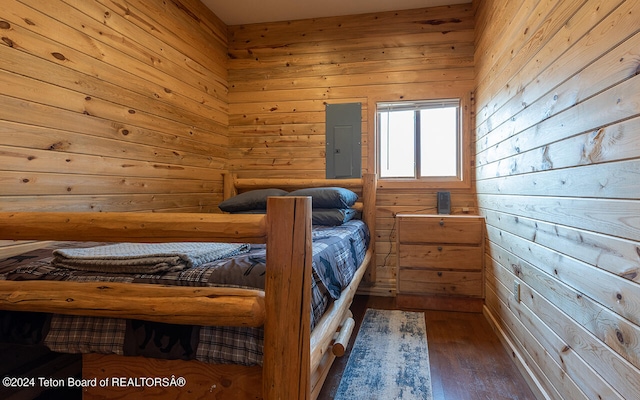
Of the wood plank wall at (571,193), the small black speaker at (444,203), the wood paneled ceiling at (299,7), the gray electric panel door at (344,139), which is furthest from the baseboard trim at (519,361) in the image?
the wood paneled ceiling at (299,7)

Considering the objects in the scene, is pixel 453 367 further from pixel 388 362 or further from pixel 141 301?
pixel 141 301

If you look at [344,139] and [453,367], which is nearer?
[453,367]

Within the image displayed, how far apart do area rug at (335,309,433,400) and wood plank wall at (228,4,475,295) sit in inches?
31.4

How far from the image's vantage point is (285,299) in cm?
87

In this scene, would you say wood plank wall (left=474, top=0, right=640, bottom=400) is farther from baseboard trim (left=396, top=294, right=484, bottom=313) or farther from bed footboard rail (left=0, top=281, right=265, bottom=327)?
bed footboard rail (left=0, top=281, right=265, bottom=327)

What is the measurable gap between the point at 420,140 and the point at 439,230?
97cm

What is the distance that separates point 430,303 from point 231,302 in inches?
85.6

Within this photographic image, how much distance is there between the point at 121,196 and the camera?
2068 mm

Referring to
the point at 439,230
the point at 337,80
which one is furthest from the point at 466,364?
the point at 337,80

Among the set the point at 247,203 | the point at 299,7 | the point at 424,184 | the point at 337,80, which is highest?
the point at 299,7

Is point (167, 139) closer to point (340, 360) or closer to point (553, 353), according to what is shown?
point (340, 360)

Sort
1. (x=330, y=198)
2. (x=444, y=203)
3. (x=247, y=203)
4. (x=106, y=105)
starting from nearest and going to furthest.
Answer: (x=106, y=105) < (x=330, y=198) < (x=247, y=203) < (x=444, y=203)

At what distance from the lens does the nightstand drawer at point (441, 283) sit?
2.52m

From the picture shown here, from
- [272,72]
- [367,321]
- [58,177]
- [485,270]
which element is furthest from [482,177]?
[58,177]
